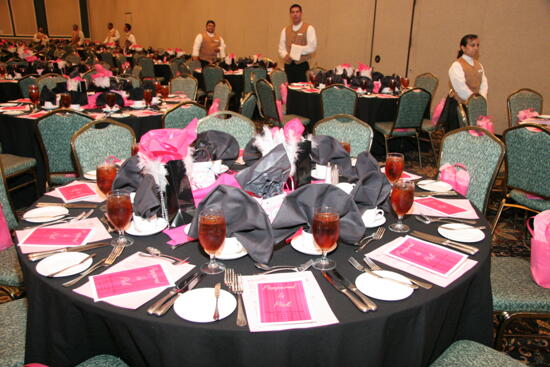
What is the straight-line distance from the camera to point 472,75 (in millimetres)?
→ 5172

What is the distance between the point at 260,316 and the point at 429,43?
7.61 m

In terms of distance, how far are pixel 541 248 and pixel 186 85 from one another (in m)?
4.87

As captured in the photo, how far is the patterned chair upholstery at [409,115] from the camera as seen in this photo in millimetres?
4727

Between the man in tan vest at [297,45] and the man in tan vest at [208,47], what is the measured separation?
217cm

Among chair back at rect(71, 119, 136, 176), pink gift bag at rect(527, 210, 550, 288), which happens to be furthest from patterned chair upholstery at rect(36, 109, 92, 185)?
pink gift bag at rect(527, 210, 550, 288)

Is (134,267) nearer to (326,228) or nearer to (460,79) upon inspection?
(326,228)

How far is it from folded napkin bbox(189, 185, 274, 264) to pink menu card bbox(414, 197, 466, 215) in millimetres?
862

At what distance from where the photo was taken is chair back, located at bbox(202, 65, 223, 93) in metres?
7.44

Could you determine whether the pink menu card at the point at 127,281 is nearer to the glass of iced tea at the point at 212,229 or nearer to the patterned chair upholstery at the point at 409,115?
the glass of iced tea at the point at 212,229

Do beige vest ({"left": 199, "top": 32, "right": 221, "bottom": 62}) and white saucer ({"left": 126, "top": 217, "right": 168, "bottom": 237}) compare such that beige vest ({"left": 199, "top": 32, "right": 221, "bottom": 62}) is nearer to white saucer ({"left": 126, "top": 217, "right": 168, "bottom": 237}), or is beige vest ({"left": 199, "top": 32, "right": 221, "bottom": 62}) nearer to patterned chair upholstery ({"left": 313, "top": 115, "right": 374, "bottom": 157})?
patterned chair upholstery ({"left": 313, "top": 115, "right": 374, "bottom": 157})

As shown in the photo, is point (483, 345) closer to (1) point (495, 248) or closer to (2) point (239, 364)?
(2) point (239, 364)

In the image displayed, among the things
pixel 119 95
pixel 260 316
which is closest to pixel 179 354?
pixel 260 316

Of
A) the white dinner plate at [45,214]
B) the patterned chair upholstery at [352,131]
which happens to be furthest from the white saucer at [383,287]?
the patterned chair upholstery at [352,131]

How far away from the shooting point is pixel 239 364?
105 cm
